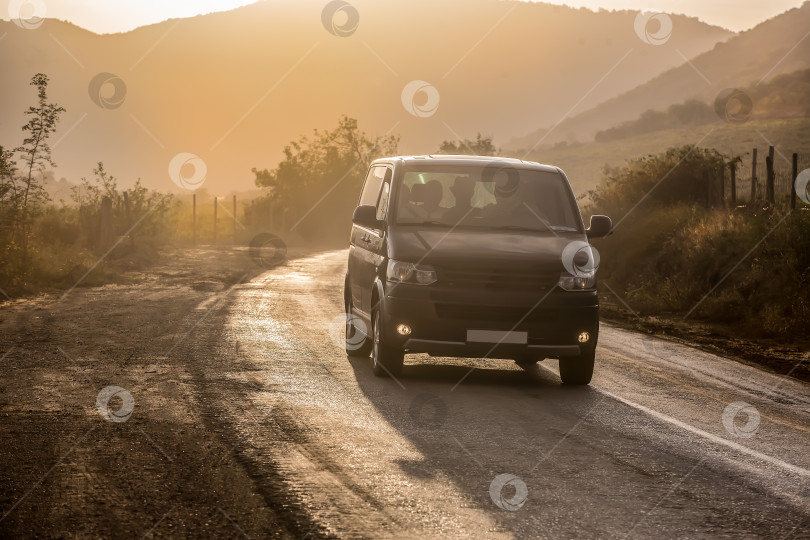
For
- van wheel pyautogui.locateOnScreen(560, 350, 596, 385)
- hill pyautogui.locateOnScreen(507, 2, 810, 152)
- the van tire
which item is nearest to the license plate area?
van wheel pyautogui.locateOnScreen(560, 350, 596, 385)

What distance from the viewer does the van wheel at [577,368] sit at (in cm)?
980

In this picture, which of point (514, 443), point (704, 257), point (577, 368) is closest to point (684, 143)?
point (704, 257)

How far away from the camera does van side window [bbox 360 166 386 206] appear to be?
11.8 m

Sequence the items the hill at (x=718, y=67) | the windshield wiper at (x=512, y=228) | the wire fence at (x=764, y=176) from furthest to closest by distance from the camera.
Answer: the hill at (x=718, y=67) → the wire fence at (x=764, y=176) → the windshield wiper at (x=512, y=228)

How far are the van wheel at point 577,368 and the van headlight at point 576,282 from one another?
63cm

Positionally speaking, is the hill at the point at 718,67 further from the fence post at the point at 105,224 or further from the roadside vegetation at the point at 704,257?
the fence post at the point at 105,224

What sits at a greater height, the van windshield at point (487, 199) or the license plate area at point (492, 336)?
the van windshield at point (487, 199)

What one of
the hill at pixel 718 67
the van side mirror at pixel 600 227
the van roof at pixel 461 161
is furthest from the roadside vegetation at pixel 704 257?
the hill at pixel 718 67

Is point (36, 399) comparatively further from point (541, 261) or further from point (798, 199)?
point (798, 199)

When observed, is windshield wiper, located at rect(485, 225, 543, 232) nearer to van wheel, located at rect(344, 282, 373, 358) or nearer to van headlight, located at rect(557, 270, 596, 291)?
van headlight, located at rect(557, 270, 596, 291)

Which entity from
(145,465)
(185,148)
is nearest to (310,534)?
(145,465)

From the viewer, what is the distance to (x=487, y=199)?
10.6m

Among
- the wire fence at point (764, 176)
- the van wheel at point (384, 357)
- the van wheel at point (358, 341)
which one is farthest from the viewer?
the wire fence at point (764, 176)

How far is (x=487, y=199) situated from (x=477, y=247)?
1.10 metres
